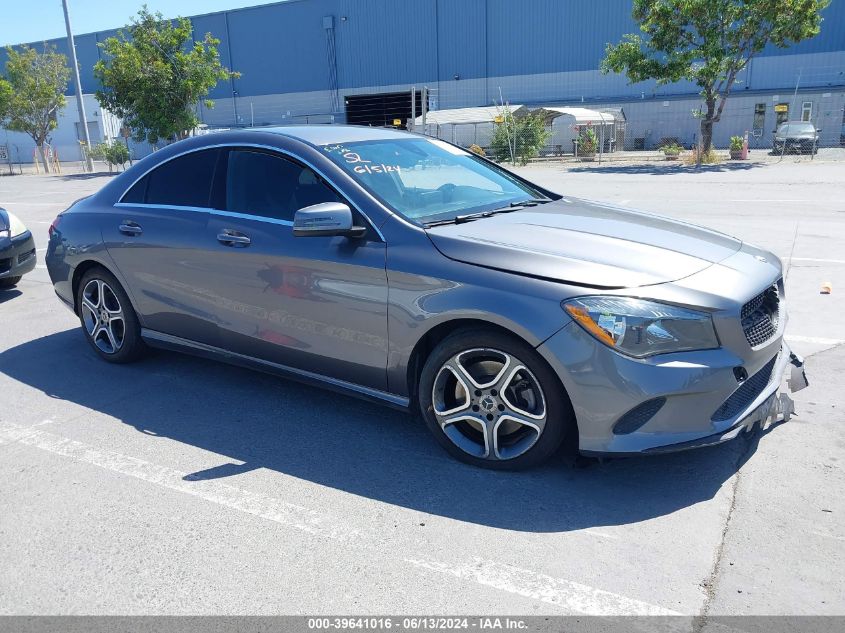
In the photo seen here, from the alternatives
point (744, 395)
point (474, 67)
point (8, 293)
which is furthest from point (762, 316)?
point (474, 67)

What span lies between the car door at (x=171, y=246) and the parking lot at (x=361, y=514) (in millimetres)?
546

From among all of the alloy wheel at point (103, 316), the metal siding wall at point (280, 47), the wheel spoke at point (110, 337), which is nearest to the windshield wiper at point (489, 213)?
the alloy wheel at point (103, 316)

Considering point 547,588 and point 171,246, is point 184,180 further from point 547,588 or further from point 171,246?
point 547,588

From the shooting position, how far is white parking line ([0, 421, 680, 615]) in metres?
2.67

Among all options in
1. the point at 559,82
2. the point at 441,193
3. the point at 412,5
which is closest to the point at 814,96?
the point at 559,82

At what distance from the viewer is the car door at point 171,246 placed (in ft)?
15.1

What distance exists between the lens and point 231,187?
450cm

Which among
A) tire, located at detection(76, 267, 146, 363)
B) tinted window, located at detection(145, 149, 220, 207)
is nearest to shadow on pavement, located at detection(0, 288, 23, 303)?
tire, located at detection(76, 267, 146, 363)

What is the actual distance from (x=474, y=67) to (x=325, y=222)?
46.1 metres

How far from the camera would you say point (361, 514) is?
3.32m

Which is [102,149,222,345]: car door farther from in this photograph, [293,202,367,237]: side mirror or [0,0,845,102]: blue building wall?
[0,0,845,102]: blue building wall

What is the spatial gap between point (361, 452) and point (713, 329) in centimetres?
190

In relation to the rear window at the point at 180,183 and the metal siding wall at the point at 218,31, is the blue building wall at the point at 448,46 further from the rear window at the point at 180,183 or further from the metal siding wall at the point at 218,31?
the rear window at the point at 180,183

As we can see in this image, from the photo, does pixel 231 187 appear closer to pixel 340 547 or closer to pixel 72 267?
pixel 72 267
